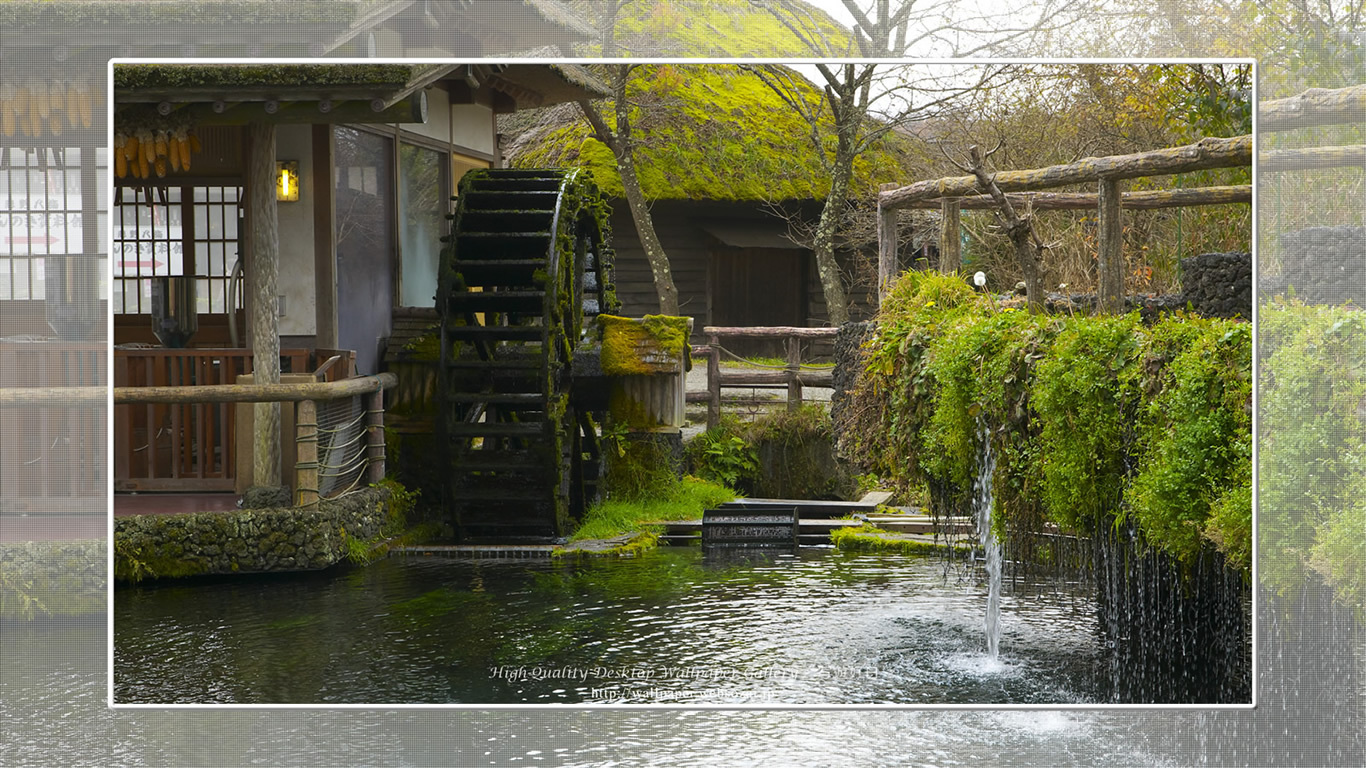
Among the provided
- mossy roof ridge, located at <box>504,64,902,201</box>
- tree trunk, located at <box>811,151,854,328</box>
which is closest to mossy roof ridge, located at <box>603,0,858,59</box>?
tree trunk, located at <box>811,151,854,328</box>

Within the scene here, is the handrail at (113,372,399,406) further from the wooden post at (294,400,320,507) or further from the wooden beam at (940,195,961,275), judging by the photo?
the wooden beam at (940,195,961,275)

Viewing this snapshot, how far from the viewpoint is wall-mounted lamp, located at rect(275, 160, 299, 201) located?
29.0ft

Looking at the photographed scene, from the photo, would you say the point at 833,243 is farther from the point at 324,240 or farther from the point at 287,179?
the point at 287,179

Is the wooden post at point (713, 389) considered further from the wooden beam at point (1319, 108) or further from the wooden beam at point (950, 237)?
the wooden beam at point (1319, 108)

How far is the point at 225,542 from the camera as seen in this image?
288 inches

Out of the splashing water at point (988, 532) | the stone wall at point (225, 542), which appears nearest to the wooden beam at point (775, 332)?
the splashing water at point (988, 532)

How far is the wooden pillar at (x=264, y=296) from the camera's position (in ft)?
25.6

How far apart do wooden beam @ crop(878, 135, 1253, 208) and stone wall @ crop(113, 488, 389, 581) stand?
4116 millimetres

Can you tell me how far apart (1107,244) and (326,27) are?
3899mm

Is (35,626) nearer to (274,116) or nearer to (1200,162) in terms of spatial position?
(274,116)

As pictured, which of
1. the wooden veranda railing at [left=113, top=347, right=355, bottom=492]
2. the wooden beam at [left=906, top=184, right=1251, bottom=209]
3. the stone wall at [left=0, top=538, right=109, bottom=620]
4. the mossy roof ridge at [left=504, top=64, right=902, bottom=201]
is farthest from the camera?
the mossy roof ridge at [left=504, top=64, right=902, bottom=201]

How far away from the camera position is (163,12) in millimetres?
5246

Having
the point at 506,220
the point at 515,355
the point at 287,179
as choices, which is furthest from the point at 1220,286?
the point at 287,179

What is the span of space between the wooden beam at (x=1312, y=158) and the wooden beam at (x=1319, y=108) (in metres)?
0.08
